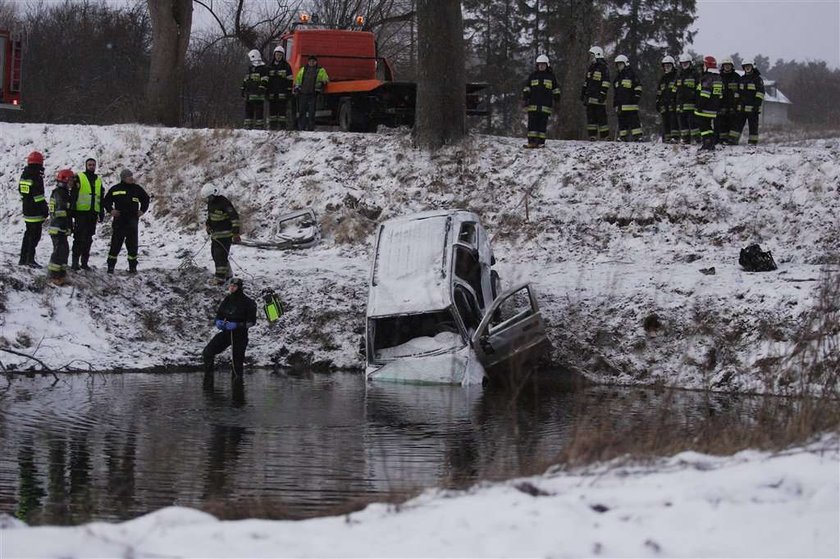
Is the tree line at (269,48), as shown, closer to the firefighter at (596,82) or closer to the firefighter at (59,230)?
the firefighter at (596,82)

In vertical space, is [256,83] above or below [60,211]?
above

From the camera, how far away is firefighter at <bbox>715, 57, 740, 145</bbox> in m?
21.2

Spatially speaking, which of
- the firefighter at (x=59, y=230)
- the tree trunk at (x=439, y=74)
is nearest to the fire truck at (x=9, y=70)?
the firefighter at (x=59, y=230)

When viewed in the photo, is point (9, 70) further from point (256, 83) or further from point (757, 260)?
point (757, 260)

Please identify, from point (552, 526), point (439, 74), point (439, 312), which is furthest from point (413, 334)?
point (552, 526)

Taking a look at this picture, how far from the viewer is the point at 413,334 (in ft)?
50.6

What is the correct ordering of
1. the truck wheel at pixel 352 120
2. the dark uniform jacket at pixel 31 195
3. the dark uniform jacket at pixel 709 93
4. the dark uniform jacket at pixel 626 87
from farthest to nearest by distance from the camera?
1. the truck wheel at pixel 352 120
2. the dark uniform jacket at pixel 626 87
3. the dark uniform jacket at pixel 709 93
4. the dark uniform jacket at pixel 31 195

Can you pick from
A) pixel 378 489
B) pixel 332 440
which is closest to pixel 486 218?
pixel 332 440

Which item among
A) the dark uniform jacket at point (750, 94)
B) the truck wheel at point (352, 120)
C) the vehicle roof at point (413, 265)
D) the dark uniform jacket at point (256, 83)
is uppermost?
the dark uniform jacket at point (256, 83)

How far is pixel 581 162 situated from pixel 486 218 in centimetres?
233

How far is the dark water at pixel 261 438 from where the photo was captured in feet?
27.8

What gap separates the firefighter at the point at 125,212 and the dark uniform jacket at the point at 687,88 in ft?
34.1

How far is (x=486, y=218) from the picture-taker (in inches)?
842

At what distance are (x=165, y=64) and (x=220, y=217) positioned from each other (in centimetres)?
1018
